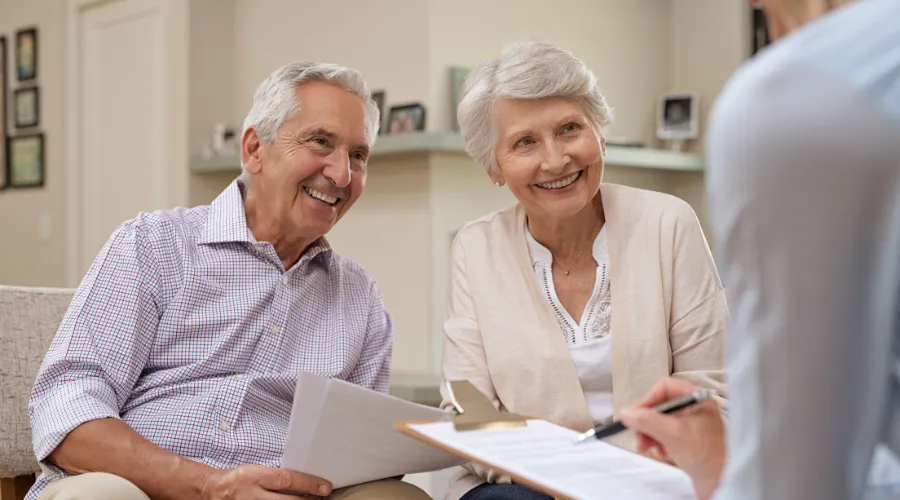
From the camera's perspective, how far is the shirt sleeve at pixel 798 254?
0.41 metres

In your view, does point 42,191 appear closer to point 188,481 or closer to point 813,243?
point 188,481

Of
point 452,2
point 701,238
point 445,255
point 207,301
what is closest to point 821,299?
point 701,238

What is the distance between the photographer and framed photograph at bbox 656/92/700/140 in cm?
494

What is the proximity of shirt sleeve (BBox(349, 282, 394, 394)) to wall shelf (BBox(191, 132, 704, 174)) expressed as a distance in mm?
1877

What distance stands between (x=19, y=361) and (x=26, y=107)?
4.23 metres

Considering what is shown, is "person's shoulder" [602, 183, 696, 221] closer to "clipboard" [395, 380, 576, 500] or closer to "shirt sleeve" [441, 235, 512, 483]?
"shirt sleeve" [441, 235, 512, 483]

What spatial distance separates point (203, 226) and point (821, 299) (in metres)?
1.50

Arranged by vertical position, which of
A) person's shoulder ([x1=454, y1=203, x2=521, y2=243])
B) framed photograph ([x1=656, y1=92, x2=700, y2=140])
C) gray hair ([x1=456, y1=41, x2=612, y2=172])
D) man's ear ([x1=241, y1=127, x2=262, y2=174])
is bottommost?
person's shoulder ([x1=454, y1=203, x2=521, y2=243])

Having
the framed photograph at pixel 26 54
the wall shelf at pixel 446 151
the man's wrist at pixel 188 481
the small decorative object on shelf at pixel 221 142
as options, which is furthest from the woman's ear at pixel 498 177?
the framed photograph at pixel 26 54

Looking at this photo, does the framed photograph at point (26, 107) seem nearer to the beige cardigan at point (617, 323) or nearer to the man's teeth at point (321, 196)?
the man's teeth at point (321, 196)

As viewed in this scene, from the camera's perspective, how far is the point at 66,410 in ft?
4.91

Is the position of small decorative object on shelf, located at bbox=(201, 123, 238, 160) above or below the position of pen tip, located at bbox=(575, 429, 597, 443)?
above

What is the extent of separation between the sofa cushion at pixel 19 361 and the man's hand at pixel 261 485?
0.50m

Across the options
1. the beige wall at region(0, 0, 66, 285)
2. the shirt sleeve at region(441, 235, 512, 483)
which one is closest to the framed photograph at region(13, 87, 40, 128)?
the beige wall at region(0, 0, 66, 285)
